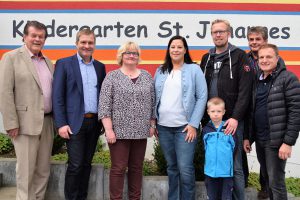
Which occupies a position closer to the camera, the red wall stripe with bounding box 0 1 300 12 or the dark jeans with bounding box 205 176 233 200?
the dark jeans with bounding box 205 176 233 200

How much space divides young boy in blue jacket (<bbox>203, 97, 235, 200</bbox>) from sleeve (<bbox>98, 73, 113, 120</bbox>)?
38.9 inches

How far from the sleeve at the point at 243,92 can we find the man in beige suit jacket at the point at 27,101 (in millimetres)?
1973

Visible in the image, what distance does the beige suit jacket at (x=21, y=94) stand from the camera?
12.3 feet

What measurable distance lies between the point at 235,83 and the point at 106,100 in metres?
1.31

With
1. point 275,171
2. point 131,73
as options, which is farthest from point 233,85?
point 131,73

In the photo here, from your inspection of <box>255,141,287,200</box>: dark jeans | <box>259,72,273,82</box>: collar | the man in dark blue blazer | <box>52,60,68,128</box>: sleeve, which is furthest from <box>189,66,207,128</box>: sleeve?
<box>52,60,68,128</box>: sleeve

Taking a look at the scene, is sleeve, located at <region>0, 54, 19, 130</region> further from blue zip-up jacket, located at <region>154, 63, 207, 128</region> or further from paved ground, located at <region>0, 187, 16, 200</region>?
blue zip-up jacket, located at <region>154, 63, 207, 128</region>

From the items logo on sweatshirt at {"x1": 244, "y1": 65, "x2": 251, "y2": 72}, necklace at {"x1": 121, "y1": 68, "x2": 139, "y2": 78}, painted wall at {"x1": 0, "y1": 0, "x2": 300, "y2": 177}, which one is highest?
painted wall at {"x1": 0, "y1": 0, "x2": 300, "y2": 177}

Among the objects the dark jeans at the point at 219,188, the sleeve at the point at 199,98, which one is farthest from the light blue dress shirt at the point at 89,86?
the dark jeans at the point at 219,188

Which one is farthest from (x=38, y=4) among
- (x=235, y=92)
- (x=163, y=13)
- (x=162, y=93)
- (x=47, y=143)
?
(x=235, y=92)

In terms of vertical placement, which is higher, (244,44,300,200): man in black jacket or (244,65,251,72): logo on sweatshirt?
(244,65,251,72): logo on sweatshirt

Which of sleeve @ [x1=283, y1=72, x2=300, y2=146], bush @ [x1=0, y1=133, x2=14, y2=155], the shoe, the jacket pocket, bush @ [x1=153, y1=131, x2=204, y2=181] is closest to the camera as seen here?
sleeve @ [x1=283, y1=72, x2=300, y2=146]

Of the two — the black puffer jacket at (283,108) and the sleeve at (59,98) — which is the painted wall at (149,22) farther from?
the black puffer jacket at (283,108)

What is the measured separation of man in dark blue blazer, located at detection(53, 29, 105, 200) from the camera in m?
3.93
